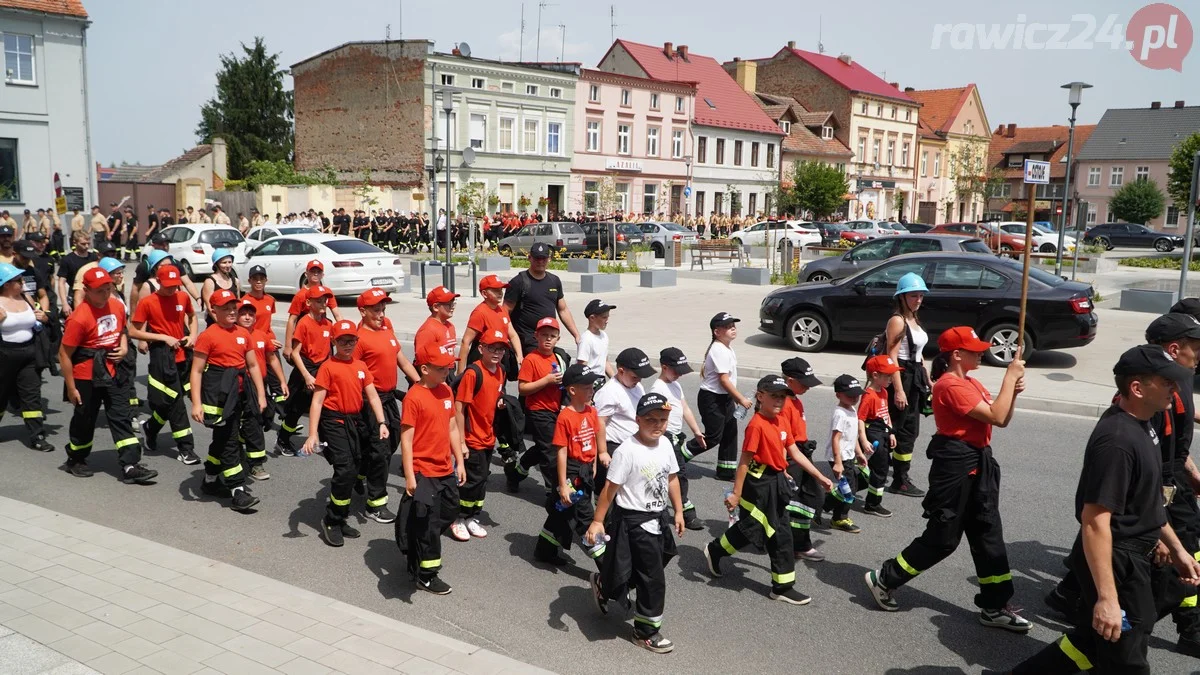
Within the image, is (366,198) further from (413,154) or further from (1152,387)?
(1152,387)

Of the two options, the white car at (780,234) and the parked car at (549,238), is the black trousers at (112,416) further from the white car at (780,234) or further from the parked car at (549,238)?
the white car at (780,234)

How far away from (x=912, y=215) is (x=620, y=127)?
107 ft

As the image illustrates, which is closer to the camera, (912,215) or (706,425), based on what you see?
(706,425)

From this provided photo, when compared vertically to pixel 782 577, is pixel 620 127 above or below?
above

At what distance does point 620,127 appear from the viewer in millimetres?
52094

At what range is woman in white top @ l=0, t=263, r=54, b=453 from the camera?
8156 millimetres

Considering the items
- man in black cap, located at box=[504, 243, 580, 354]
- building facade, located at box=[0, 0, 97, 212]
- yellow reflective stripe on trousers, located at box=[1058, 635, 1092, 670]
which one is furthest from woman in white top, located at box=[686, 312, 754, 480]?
building facade, located at box=[0, 0, 97, 212]

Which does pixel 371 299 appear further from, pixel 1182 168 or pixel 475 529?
pixel 1182 168

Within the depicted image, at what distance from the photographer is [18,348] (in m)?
8.32

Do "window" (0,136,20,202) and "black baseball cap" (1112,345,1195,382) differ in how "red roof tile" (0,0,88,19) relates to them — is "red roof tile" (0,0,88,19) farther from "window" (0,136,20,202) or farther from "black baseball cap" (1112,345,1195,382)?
"black baseball cap" (1112,345,1195,382)

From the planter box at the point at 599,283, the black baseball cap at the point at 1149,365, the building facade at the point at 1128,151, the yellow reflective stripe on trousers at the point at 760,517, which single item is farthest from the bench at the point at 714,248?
the building facade at the point at 1128,151

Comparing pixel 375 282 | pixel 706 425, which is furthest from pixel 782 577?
pixel 375 282

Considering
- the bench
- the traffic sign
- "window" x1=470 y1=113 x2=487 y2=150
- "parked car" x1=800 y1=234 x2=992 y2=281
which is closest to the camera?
the traffic sign

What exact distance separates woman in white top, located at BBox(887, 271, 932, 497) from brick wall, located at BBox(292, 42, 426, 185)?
39383 millimetres
